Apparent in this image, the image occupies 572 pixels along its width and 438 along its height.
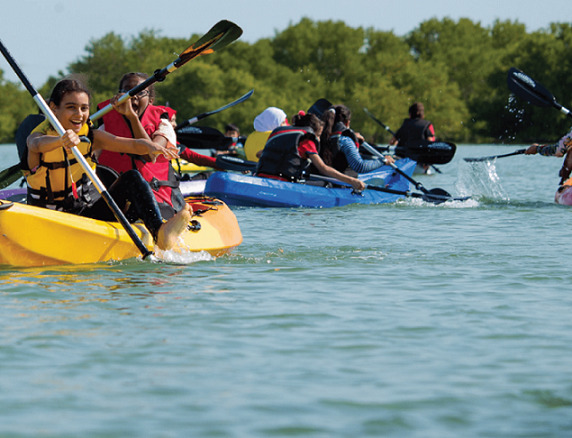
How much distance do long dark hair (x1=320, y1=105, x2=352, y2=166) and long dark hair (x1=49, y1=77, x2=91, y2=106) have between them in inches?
211

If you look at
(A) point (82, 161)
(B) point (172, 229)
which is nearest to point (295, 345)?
(B) point (172, 229)

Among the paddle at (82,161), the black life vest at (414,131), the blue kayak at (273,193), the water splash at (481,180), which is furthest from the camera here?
the black life vest at (414,131)

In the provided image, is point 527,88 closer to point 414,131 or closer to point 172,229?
point 414,131

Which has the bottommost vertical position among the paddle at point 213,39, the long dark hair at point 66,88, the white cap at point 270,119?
the white cap at point 270,119

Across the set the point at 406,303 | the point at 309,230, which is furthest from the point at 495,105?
the point at 406,303

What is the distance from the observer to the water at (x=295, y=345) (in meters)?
3.01

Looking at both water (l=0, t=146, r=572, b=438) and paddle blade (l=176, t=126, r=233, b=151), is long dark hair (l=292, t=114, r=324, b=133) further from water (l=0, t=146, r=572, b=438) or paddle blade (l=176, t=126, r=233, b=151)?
water (l=0, t=146, r=572, b=438)

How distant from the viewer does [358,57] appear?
67.9m

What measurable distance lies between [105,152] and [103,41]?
66.2 metres

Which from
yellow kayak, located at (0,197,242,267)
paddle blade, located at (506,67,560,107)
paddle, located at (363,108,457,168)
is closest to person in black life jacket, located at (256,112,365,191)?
paddle blade, located at (506,67,560,107)

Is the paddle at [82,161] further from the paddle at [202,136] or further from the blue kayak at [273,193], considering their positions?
the paddle at [202,136]

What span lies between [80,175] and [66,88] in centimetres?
56

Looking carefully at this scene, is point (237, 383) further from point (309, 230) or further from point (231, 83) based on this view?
point (231, 83)

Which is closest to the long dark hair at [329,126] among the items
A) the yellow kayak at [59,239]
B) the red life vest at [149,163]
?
the red life vest at [149,163]
